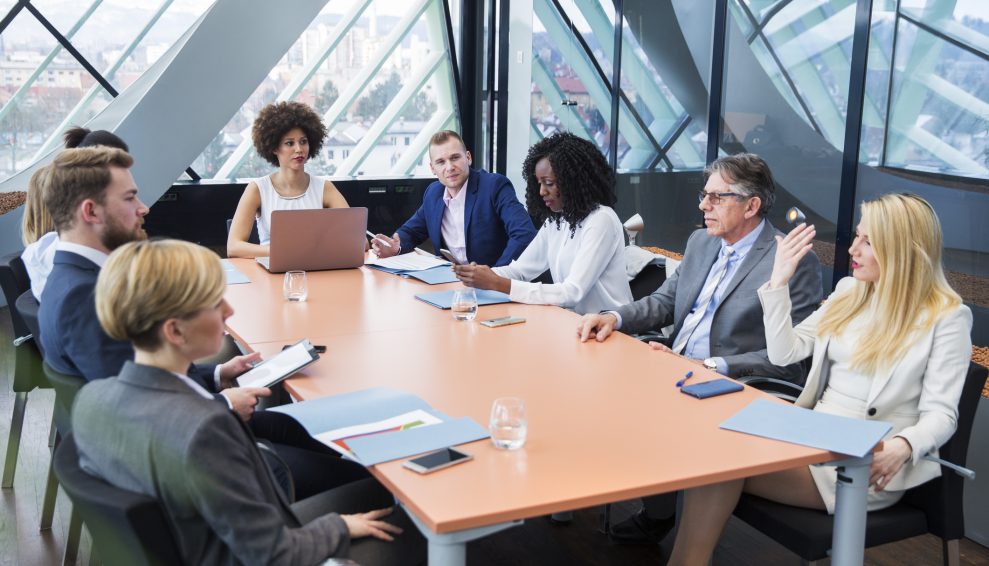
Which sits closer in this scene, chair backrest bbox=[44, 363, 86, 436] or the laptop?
chair backrest bbox=[44, 363, 86, 436]

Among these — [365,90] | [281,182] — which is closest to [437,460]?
[281,182]

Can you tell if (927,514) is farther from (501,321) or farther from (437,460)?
(501,321)

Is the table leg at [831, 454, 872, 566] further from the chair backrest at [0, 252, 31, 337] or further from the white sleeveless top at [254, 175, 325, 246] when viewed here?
the white sleeveless top at [254, 175, 325, 246]

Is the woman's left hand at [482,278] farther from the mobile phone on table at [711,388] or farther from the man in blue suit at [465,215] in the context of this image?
the mobile phone on table at [711,388]

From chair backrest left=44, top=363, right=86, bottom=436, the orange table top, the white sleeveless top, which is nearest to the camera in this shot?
the orange table top

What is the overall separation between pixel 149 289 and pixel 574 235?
238 cm

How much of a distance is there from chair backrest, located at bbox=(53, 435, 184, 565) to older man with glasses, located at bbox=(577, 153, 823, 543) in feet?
→ 5.49

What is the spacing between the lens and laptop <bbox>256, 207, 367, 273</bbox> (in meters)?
4.02

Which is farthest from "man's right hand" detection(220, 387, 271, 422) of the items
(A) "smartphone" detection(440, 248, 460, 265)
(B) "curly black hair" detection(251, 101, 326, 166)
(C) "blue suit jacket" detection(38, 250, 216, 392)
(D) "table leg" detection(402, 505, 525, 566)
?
(B) "curly black hair" detection(251, 101, 326, 166)

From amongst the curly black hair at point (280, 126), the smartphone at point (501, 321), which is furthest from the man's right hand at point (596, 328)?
the curly black hair at point (280, 126)

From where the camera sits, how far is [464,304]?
3.21m

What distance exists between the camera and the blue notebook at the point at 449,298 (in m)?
3.50

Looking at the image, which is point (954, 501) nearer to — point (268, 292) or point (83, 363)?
point (83, 363)

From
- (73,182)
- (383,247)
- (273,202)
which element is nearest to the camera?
(73,182)
